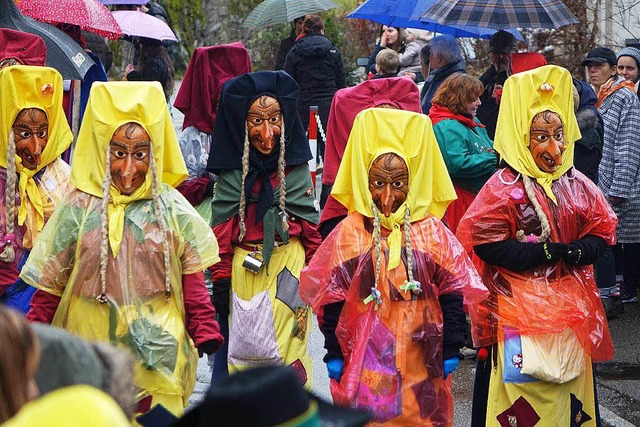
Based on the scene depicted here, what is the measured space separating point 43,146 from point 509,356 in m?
2.58

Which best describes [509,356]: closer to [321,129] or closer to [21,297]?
[21,297]

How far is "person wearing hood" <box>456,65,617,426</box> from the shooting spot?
5863 millimetres

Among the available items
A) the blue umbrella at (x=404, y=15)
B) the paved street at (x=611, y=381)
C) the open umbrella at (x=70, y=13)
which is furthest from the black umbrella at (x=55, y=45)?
the blue umbrella at (x=404, y=15)

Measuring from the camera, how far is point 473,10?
9336mm

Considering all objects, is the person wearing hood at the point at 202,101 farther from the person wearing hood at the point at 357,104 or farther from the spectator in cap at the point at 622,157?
the spectator in cap at the point at 622,157

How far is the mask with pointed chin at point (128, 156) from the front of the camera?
18.0 ft

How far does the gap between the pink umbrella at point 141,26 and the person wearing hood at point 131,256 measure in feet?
21.2

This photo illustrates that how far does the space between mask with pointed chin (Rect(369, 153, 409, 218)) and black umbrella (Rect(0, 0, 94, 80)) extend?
396cm

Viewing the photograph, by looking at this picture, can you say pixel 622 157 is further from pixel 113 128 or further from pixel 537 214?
pixel 113 128

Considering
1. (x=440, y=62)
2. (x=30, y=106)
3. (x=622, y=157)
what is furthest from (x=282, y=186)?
(x=622, y=157)

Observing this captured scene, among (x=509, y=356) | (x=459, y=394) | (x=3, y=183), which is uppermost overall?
(x=3, y=183)

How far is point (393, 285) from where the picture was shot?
551cm

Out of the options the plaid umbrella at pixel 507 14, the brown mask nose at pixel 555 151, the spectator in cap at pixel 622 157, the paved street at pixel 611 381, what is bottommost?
the paved street at pixel 611 381

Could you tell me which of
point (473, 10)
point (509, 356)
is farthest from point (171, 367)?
point (473, 10)
